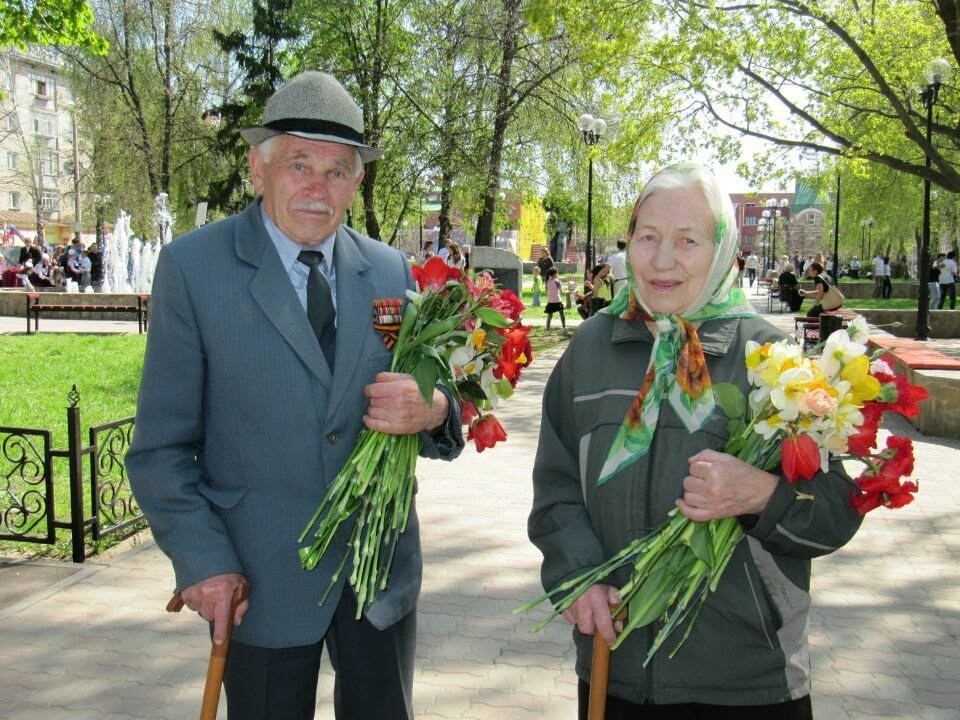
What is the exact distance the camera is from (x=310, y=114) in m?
2.30

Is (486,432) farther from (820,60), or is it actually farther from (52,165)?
(52,165)

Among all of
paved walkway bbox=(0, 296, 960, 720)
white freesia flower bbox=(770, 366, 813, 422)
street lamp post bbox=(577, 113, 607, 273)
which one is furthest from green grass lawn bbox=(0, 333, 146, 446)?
street lamp post bbox=(577, 113, 607, 273)

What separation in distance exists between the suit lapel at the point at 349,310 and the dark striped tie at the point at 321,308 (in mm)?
31

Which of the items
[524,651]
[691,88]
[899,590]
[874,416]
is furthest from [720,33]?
[874,416]

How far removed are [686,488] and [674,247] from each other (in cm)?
57

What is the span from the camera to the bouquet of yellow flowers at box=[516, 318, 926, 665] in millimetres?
1900

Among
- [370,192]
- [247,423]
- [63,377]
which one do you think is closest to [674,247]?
[247,423]

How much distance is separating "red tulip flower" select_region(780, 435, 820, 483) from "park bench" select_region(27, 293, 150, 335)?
670 inches

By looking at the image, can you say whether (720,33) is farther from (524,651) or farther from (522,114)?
(524,651)

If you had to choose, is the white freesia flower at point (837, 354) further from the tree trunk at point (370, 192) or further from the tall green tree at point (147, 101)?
the tall green tree at point (147, 101)

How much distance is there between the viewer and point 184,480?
2.20m

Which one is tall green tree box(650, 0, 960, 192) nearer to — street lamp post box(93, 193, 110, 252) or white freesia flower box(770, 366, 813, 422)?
white freesia flower box(770, 366, 813, 422)

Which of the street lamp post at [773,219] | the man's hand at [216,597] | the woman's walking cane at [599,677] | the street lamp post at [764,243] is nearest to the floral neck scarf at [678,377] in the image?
the woman's walking cane at [599,677]

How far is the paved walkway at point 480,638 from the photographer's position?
12.2 feet
